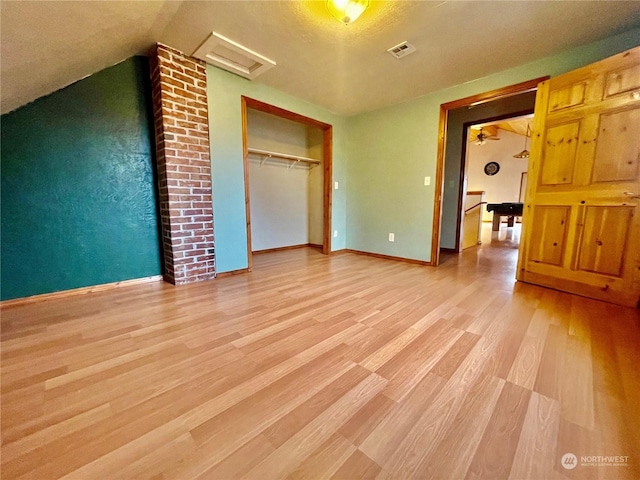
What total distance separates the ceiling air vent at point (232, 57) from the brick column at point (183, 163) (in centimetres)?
18

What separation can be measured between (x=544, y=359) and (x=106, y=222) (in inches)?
136

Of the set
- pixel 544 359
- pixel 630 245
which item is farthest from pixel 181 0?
pixel 630 245

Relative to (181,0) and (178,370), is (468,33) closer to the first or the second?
(181,0)

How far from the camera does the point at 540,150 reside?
2354 millimetres

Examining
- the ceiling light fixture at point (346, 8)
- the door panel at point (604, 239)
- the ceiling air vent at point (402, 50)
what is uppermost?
the ceiling air vent at point (402, 50)

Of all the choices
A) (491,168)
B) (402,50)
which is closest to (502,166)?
(491,168)

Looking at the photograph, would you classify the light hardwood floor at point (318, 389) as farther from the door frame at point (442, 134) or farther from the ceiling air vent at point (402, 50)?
the ceiling air vent at point (402, 50)

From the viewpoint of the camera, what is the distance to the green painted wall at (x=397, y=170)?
3.13m

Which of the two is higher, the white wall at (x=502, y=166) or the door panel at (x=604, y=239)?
the white wall at (x=502, y=166)

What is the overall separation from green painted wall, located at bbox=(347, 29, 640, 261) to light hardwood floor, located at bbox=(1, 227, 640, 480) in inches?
64.2

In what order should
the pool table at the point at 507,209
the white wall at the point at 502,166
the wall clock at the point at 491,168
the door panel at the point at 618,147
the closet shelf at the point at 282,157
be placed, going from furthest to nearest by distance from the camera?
the wall clock at the point at 491,168, the white wall at the point at 502,166, the pool table at the point at 507,209, the closet shelf at the point at 282,157, the door panel at the point at 618,147

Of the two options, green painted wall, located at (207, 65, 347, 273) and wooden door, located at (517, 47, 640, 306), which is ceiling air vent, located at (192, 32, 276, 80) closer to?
green painted wall, located at (207, 65, 347, 273)

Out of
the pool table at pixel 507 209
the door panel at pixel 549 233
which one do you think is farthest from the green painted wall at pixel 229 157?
the pool table at pixel 507 209

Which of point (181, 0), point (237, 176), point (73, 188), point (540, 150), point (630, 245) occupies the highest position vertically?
point (181, 0)
